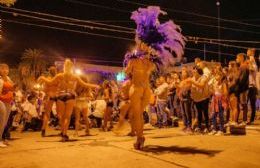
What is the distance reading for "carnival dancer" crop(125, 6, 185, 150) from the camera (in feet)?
24.9

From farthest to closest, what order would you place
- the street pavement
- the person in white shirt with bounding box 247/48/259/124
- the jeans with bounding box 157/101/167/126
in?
the jeans with bounding box 157/101/167/126
the person in white shirt with bounding box 247/48/259/124
the street pavement

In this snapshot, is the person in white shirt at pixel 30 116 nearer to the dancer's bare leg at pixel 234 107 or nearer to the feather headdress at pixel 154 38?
the feather headdress at pixel 154 38

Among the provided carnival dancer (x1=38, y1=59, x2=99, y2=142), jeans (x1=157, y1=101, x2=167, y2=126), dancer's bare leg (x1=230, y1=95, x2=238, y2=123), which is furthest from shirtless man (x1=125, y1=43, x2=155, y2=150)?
jeans (x1=157, y1=101, x2=167, y2=126)

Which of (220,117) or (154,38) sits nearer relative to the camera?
(154,38)

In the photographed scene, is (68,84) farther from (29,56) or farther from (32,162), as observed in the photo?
(29,56)

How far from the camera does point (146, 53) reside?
25.5 feet

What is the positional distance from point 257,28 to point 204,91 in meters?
26.8

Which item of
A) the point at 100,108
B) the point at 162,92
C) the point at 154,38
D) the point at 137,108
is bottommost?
the point at 137,108

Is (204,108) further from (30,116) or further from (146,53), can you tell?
(30,116)

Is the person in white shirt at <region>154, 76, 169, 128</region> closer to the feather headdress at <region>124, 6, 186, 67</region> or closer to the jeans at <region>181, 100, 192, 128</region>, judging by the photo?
the jeans at <region>181, 100, 192, 128</region>

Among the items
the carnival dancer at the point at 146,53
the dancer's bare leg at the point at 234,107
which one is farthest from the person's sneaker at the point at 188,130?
the carnival dancer at the point at 146,53

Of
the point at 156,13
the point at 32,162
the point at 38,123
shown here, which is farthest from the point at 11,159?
the point at 38,123

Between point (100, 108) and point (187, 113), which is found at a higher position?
point (100, 108)

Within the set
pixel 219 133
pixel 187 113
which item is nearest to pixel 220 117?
pixel 219 133
